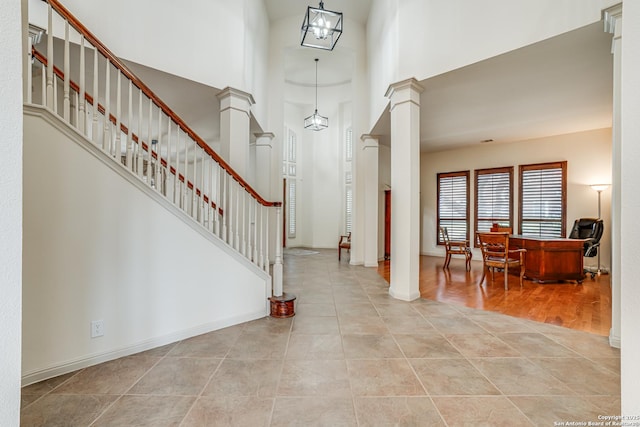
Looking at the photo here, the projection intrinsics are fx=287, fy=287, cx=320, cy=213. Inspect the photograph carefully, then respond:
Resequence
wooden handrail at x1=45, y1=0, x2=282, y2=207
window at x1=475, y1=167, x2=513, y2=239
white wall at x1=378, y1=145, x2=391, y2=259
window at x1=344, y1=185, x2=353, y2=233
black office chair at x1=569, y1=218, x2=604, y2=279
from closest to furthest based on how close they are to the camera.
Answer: wooden handrail at x1=45, y1=0, x2=282, y2=207, black office chair at x1=569, y1=218, x2=604, y2=279, window at x1=475, y1=167, x2=513, y2=239, white wall at x1=378, y1=145, x2=391, y2=259, window at x1=344, y1=185, x2=353, y2=233

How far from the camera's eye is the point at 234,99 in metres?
4.24

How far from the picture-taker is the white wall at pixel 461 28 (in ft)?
9.12

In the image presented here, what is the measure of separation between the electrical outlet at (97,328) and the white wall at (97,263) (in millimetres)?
31

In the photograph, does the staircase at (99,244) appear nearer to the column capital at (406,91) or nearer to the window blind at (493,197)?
the column capital at (406,91)

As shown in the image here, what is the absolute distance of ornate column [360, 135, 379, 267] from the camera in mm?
6270

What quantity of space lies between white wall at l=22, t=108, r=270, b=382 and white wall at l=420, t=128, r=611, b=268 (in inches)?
279

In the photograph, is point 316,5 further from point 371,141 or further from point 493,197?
point 493,197

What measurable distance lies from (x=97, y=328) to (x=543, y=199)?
8.16 meters

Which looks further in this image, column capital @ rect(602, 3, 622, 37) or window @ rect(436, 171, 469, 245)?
window @ rect(436, 171, 469, 245)

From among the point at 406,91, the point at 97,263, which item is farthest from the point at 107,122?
the point at 406,91

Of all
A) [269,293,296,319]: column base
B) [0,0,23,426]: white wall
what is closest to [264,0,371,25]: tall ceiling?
[269,293,296,319]: column base

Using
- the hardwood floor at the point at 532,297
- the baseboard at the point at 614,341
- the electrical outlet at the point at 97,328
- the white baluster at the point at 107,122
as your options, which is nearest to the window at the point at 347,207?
the hardwood floor at the point at 532,297

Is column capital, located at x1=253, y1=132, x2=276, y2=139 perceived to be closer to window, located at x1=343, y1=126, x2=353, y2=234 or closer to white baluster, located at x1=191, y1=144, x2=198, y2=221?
white baluster, located at x1=191, y1=144, x2=198, y2=221

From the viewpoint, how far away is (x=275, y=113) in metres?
6.47
